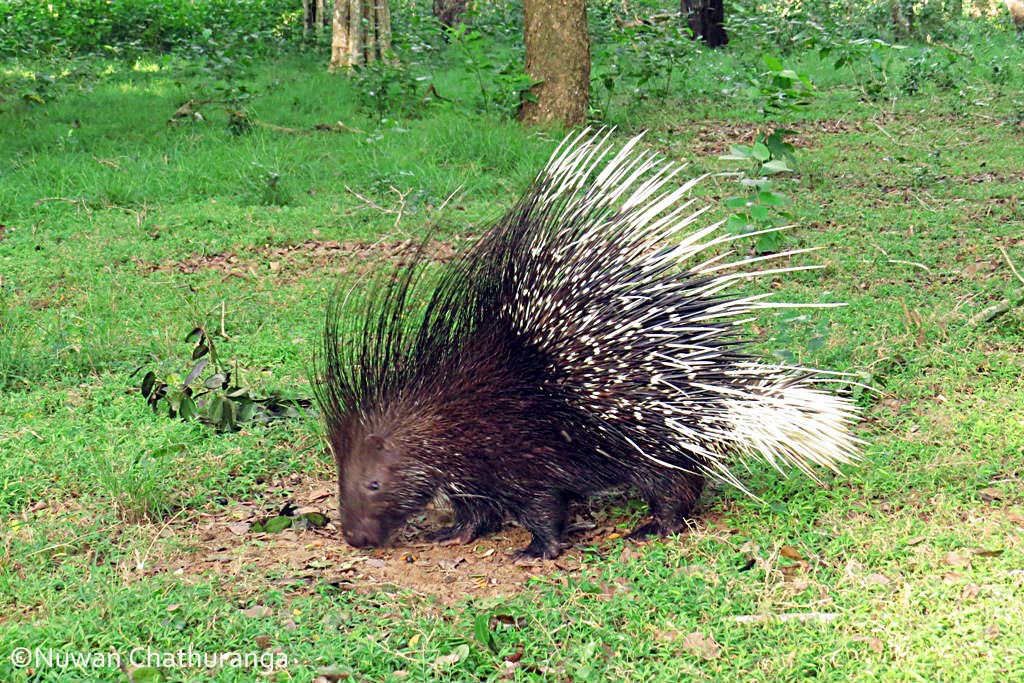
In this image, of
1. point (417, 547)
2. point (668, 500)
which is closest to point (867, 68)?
point (668, 500)

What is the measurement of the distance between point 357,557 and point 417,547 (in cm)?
24

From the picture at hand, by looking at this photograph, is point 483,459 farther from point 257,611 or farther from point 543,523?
point 257,611

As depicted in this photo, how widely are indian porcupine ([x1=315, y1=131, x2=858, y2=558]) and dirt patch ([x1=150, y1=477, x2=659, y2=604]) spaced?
0.31 feet

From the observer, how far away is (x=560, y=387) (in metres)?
3.08

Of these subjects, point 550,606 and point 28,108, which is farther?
point 28,108

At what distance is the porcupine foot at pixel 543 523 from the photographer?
318cm

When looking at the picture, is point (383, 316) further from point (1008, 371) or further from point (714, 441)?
point (1008, 371)

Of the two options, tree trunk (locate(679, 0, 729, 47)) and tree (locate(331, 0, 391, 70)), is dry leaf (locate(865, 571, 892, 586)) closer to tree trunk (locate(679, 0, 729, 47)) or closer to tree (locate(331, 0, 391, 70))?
tree (locate(331, 0, 391, 70))

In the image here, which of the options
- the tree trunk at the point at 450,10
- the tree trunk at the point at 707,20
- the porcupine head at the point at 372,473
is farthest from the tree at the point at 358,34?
the porcupine head at the point at 372,473

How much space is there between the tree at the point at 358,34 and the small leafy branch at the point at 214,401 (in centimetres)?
661

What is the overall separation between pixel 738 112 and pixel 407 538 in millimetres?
6590

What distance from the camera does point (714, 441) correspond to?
122 inches

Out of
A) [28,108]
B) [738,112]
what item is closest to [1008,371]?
[738,112]

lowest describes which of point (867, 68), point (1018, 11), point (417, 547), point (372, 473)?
point (417, 547)
